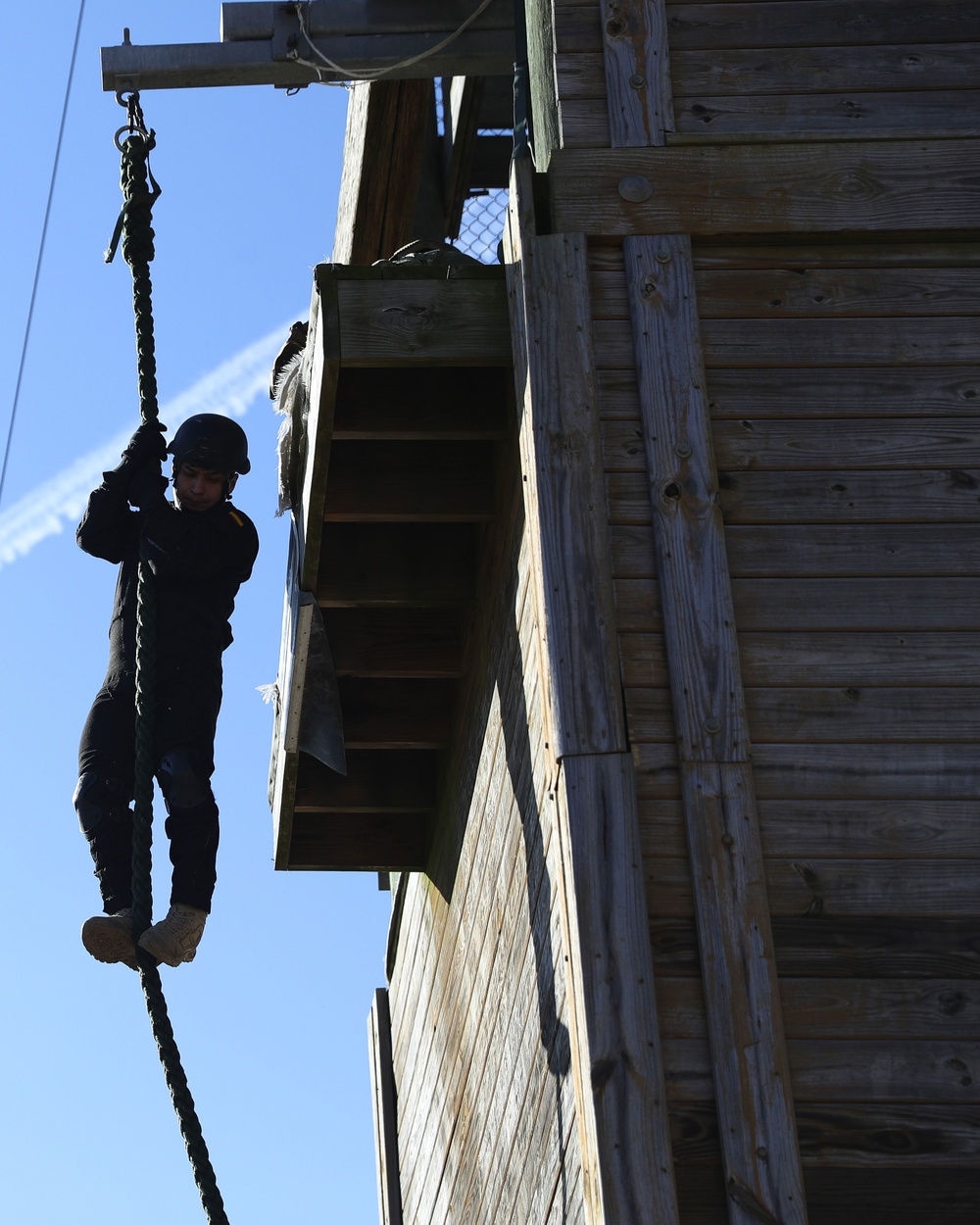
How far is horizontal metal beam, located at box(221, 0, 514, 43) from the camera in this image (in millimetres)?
7512

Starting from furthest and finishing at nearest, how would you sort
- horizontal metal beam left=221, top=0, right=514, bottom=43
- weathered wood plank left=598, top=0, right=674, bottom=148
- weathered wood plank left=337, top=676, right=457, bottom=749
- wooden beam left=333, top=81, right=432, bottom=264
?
wooden beam left=333, top=81, right=432, bottom=264, weathered wood plank left=337, top=676, right=457, bottom=749, horizontal metal beam left=221, top=0, right=514, bottom=43, weathered wood plank left=598, top=0, right=674, bottom=148

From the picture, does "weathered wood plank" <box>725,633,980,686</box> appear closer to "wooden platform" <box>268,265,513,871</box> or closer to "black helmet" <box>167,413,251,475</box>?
"wooden platform" <box>268,265,513,871</box>

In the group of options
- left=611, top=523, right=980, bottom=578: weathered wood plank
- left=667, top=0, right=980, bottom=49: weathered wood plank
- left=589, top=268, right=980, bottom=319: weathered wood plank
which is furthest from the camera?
left=667, top=0, right=980, bottom=49: weathered wood plank

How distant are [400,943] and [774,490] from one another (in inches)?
207

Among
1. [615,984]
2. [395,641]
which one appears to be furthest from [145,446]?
[615,984]

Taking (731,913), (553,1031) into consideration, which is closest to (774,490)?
(731,913)

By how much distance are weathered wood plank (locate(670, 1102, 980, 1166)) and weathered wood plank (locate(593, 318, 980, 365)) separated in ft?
7.07

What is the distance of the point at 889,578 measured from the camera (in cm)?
513

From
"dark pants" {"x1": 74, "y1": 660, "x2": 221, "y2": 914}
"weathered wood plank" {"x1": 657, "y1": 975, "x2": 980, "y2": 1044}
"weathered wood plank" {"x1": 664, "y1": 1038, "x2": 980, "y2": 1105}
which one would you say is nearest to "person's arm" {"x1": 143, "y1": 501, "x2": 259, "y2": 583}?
"dark pants" {"x1": 74, "y1": 660, "x2": 221, "y2": 914}

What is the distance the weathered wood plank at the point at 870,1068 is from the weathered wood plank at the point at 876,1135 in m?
0.03

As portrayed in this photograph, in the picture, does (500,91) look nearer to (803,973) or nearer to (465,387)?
(465,387)

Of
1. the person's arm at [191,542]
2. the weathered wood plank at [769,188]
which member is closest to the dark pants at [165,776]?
the person's arm at [191,542]

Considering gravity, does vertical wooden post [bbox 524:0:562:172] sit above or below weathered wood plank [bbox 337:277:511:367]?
above

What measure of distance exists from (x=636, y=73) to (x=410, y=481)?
5.46 feet
